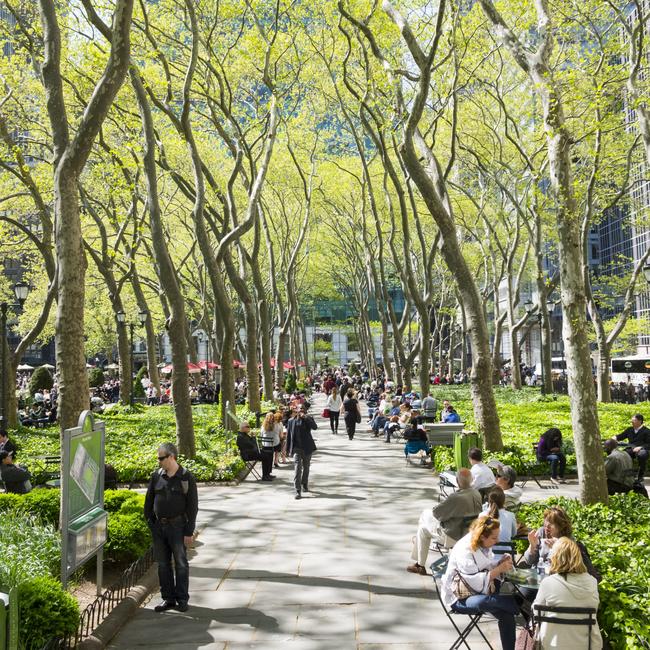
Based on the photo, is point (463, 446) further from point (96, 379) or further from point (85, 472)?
point (96, 379)

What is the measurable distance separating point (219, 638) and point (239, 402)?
2628 centimetres

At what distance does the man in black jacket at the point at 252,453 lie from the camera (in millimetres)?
15023

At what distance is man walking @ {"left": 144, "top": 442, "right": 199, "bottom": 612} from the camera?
7250 millimetres

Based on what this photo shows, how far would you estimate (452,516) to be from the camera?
7.89 metres

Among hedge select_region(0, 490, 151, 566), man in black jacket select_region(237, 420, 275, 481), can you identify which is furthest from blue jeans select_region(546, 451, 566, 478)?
hedge select_region(0, 490, 151, 566)

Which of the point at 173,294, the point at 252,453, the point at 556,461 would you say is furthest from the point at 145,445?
the point at 556,461

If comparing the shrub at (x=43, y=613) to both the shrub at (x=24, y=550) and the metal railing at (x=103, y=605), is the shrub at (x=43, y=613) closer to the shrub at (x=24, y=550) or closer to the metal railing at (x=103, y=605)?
the metal railing at (x=103, y=605)

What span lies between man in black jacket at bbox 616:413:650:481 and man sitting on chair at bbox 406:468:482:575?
6.02m

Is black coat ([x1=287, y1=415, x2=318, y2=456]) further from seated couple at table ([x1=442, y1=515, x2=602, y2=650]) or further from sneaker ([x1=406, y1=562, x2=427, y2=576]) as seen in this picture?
seated couple at table ([x1=442, y1=515, x2=602, y2=650])

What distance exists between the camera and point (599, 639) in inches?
208

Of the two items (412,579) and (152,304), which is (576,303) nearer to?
(412,579)

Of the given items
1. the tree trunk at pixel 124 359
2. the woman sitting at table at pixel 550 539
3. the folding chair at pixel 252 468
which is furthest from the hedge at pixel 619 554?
the tree trunk at pixel 124 359

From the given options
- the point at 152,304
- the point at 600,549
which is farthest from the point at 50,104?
the point at 152,304

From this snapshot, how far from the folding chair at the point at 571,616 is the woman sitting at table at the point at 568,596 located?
20 mm
